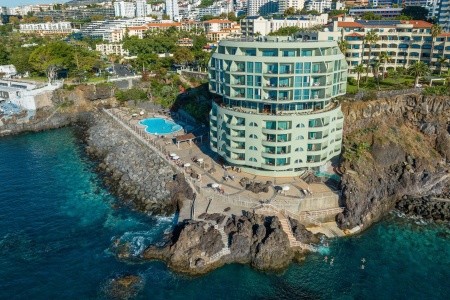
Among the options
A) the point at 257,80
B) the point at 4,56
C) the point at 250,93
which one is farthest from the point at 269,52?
the point at 4,56

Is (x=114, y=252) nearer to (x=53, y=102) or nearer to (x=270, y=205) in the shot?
(x=270, y=205)

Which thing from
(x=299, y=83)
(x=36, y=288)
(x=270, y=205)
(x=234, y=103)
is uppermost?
(x=299, y=83)

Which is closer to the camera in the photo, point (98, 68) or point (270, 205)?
point (270, 205)

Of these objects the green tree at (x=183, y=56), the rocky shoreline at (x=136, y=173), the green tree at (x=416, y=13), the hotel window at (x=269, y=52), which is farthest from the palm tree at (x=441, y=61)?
the green tree at (x=416, y=13)

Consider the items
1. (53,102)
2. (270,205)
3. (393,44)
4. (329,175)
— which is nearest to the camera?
(270,205)

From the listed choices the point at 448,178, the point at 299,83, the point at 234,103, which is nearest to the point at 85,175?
the point at 234,103

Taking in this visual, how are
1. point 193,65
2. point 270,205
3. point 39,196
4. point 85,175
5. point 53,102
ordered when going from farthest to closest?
point 193,65
point 53,102
point 85,175
point 39,196
point 270,205

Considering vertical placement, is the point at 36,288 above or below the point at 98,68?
below
